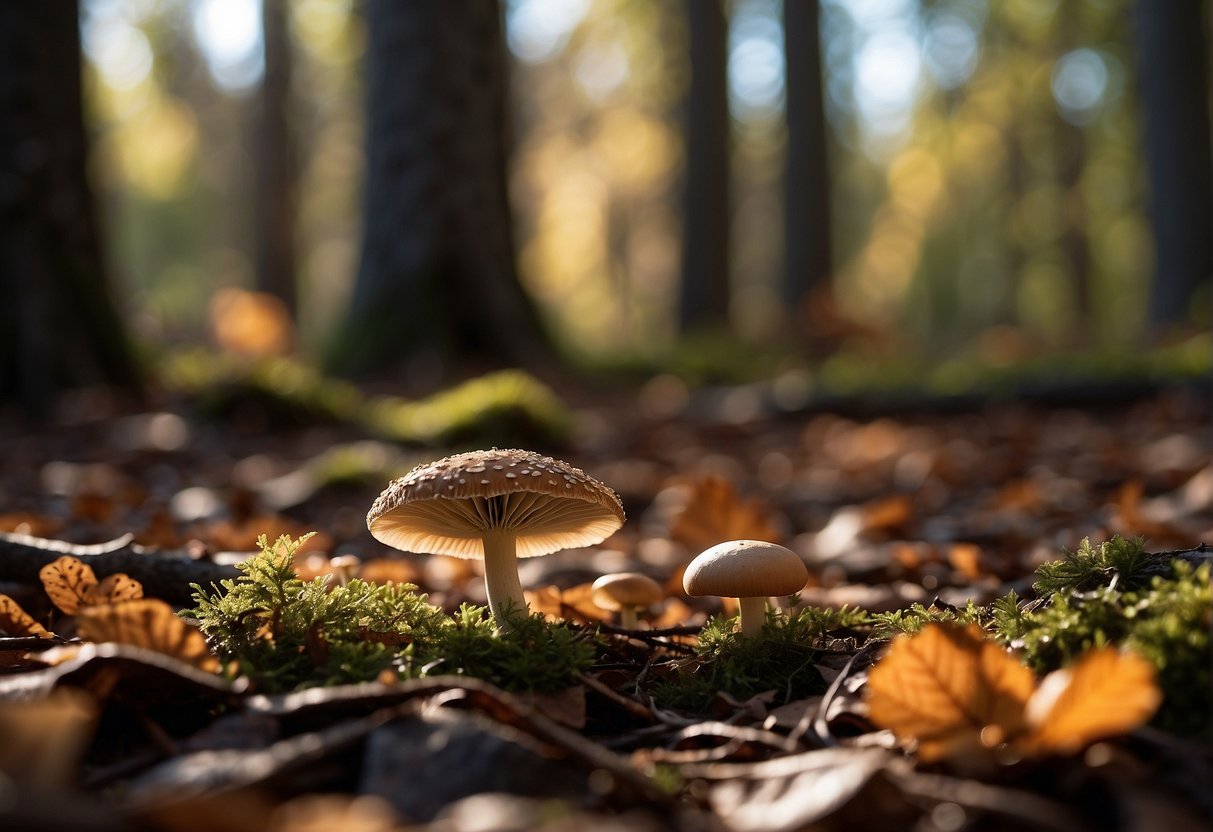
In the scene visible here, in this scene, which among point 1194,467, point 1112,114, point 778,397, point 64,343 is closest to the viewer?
point 1194,467

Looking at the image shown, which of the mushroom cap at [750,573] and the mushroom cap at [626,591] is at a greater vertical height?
the mushroom cap at [750,573]

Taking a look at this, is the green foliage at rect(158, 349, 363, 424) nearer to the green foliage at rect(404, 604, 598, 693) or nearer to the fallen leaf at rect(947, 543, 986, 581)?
the fallen leaf at rect(947, 543, 986, 581)

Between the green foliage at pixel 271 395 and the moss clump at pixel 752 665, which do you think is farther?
the green foliage at pixel 271 395

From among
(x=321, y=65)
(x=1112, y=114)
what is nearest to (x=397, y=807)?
(x=1112, y=114)

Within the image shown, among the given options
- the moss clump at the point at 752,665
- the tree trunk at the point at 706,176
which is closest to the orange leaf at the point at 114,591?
the moss clump at the point at 752,665

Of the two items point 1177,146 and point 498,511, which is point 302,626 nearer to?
point 498,511

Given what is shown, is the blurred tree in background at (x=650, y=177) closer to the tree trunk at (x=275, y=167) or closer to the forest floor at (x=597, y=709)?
the tree trunk at (x=275, y=167)

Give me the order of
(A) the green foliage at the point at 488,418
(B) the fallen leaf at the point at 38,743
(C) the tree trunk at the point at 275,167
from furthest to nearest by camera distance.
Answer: (C) the tree trunk at the point at 275,167 < (A) the green foliage at the point at 488,418 < (B) the fallen leaf at the point at 38,743

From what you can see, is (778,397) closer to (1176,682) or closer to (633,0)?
(1176,682)
